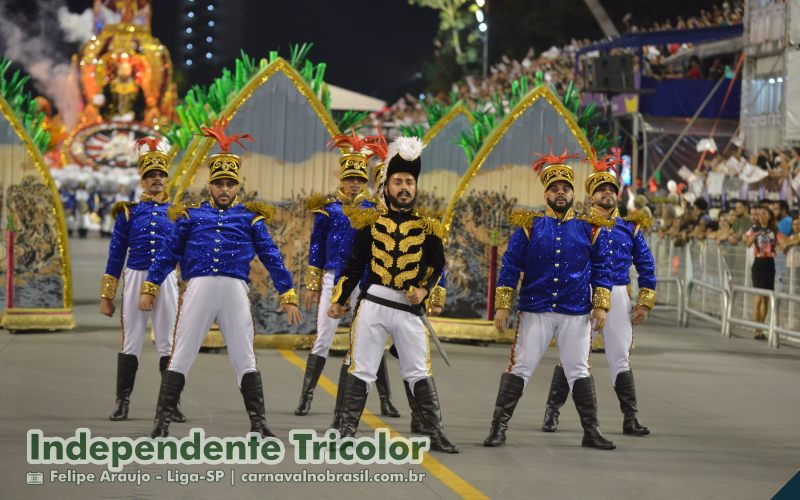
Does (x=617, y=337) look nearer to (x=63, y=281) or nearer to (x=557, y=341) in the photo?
(x=557, y=341)

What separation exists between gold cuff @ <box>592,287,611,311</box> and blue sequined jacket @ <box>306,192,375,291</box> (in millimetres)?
2341

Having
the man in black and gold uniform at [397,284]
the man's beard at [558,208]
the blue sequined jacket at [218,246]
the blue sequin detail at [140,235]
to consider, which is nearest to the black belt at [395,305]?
the man in black and gold uniform at [397,284]

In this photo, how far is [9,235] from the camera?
61.1 ft

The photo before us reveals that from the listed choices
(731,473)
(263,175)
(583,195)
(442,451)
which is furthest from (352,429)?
(583,195)

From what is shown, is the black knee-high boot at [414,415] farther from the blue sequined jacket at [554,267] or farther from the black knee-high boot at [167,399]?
the black knee-high boot at [167,399]

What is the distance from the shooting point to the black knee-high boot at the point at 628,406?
1120 cm

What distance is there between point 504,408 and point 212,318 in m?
2.14

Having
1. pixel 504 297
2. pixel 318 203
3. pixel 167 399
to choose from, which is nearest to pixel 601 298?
pixel 504 297

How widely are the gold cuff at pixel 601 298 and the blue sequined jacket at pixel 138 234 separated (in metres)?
3.46

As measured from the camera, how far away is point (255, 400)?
33.2 ft

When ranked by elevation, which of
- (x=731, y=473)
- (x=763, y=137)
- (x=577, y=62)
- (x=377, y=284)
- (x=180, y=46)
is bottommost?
(x=731, y=473)

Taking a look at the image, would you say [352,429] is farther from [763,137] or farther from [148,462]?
[763,137]

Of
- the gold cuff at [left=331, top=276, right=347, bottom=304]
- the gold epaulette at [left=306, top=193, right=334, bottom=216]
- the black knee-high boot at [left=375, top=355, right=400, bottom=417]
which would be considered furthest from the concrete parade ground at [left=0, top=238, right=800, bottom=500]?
the gold epaulette at [left=306, top=193, right=334, bottom=216]

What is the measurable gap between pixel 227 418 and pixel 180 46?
83348 mm
